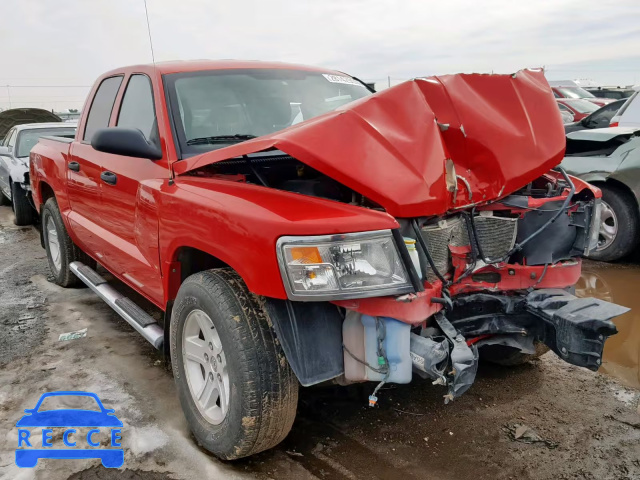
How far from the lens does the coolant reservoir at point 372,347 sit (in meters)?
2.23

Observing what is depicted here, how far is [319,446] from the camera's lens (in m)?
2.75

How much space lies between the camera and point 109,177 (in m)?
3.58

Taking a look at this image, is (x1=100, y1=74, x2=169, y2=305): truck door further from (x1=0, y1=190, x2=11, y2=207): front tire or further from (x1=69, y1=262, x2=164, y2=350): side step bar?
(x1=0, y1=190, x2=11, y2=207): front tire

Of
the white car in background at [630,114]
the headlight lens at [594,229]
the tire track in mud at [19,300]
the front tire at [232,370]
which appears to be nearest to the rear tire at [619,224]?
the white car in background at [630,114]

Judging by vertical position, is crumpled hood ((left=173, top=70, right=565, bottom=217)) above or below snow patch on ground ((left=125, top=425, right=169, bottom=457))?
above

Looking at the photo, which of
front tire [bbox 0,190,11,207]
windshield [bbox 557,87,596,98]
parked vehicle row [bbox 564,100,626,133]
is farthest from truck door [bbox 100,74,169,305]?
windshield [bbox 557,87,596,98]

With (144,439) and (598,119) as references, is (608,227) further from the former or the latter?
(144,439)

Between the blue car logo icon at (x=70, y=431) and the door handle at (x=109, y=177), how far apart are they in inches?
51.5

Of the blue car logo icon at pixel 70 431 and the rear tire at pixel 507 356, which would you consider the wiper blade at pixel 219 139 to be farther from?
the rear tire at pixel 507 356

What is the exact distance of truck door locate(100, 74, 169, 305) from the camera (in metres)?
3.05

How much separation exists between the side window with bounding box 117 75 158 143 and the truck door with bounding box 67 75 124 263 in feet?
0.88

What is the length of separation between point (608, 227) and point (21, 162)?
27.4ft

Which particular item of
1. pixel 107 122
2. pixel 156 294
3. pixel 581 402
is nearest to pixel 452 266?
pixel 581 402

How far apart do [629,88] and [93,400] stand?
25.4 m
